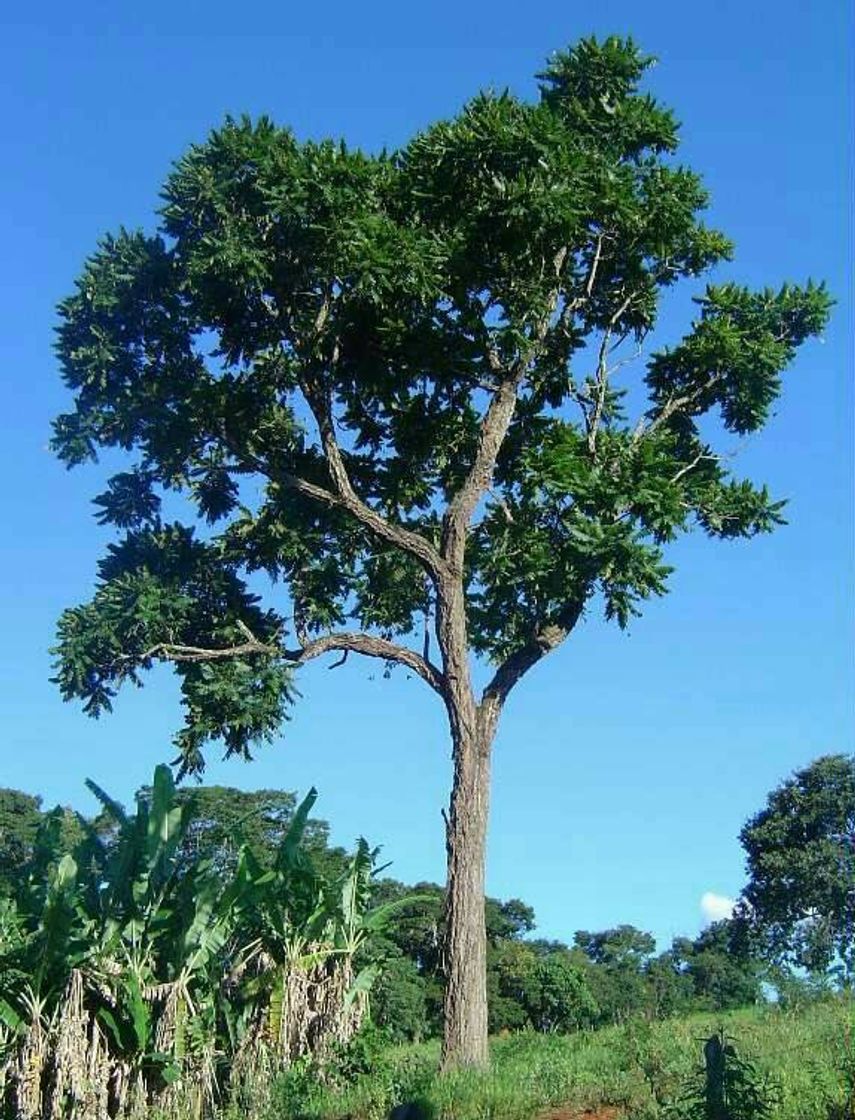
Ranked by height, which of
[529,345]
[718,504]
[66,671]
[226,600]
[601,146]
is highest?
[601,146]

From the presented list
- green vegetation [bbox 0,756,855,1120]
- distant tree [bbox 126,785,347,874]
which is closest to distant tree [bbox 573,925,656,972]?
distant tree [bbox 126,785,347,874]

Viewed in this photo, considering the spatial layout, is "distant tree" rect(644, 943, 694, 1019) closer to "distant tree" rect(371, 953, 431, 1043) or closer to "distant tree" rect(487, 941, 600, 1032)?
"distant tree" rect(487, 941, 600, 1032)

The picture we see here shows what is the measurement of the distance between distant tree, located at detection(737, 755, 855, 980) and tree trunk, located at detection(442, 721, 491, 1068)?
2853cm

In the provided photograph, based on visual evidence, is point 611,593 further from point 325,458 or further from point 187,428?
point 187,428

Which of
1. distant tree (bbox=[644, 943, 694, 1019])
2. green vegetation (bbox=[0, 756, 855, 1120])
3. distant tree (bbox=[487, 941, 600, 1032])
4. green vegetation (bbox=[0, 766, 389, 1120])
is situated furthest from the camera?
distant tree (bbox=[487, 941, 600, 1032])

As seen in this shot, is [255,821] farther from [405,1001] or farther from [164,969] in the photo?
[164,969]

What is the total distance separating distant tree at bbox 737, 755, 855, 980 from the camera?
41.2m

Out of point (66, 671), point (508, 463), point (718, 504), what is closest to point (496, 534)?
point (508, 463)

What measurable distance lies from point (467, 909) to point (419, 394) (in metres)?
6.83

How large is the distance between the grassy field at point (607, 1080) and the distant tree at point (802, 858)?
27.8 meters

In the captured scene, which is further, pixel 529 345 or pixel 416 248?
pixel 529 345

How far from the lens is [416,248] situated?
Result: 1552 cm

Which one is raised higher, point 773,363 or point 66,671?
point 773,363

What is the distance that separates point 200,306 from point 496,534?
470 cm
